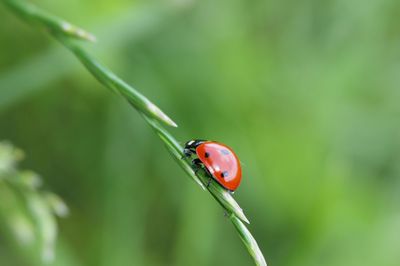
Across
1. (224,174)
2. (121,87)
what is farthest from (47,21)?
(224,174)

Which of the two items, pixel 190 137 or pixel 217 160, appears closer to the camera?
pixel 217 160

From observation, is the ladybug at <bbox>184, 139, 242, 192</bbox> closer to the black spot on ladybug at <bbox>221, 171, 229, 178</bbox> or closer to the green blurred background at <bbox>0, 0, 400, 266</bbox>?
the black spot on ladybug at <bbox>221, 171, 229, 178</bbox>

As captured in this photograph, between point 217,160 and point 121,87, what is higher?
point 217,160

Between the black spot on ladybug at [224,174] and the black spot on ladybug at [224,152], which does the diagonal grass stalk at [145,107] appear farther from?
the black spot on ladybug at [224,152]

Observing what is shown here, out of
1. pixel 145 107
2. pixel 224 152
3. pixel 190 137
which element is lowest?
pixel 145 107

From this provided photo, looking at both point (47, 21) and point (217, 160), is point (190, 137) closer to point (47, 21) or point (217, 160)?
point (217, 160)

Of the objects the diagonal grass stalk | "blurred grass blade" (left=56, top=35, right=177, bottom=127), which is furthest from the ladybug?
"blurred grass blade" (left=56, top=35, right=177, bottom=127)

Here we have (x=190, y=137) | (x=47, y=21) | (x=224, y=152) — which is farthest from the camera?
(x=190, y=137)
